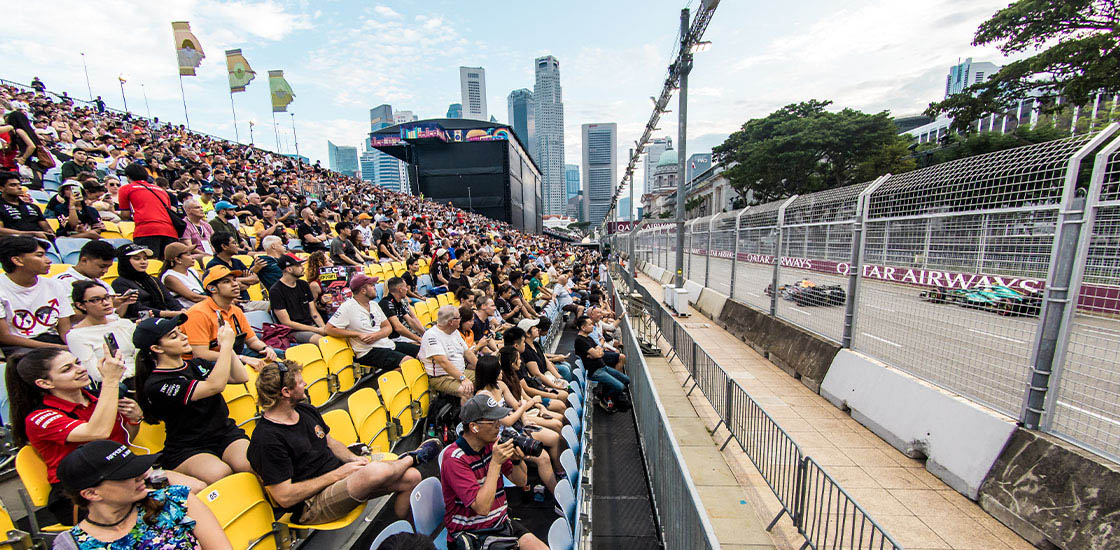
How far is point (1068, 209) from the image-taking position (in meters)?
3.25

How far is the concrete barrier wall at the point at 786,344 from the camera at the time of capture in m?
6.50

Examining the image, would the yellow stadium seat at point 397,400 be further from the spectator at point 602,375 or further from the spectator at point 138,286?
the spectator at point 602,375

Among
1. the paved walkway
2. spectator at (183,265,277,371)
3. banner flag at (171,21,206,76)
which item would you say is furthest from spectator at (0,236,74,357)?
banner flag at (171,21,206,76)

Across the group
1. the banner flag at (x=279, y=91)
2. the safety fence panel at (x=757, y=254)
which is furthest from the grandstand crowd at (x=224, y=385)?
the banner flag at (x=279, y=91)

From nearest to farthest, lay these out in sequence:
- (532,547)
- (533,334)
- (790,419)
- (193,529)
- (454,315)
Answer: (193,529), (532,547), (454,315), (790,419), (533,334)

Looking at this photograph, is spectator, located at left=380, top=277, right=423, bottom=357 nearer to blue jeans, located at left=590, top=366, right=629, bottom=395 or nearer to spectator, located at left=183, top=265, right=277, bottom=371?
spectator, located at left=183, top=265, right=277, bottom=371

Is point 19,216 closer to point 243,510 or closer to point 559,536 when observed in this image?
point 243,510

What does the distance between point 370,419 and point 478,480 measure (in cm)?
139

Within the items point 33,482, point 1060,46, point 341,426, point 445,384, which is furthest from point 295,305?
point 1060,46

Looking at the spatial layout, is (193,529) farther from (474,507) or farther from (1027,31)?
(1027,31)

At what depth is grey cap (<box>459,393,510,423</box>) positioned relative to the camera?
288 centimetres

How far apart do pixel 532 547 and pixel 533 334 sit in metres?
3.65

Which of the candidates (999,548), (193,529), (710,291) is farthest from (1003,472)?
(710,291)

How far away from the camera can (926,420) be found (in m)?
4.34
